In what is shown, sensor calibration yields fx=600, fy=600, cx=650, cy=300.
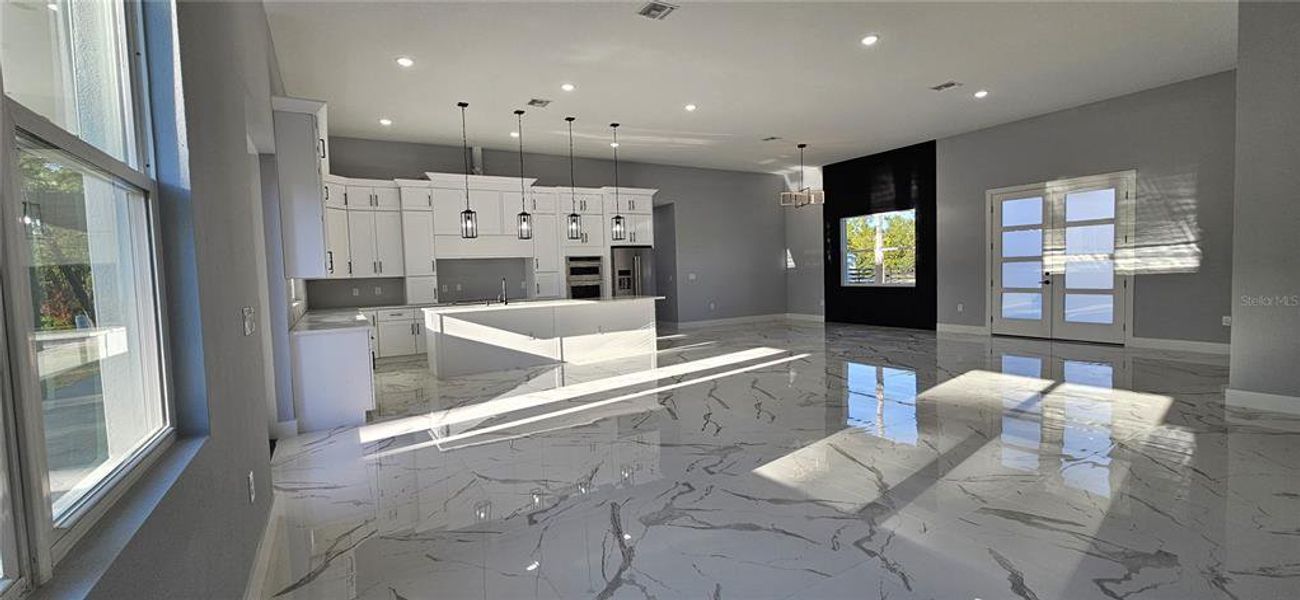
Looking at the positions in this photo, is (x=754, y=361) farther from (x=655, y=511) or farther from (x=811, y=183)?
(x=811, y=183)

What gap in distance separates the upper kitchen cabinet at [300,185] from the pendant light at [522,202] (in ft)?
8.00

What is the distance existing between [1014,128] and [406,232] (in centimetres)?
856

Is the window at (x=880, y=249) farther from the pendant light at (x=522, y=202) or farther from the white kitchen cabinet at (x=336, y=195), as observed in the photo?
the white kitchen cabinet at (x=336, y=195)

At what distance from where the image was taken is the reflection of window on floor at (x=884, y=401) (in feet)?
13.4

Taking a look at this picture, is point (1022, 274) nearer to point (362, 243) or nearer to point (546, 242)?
point (546, 242)

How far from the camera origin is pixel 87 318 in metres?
1.25

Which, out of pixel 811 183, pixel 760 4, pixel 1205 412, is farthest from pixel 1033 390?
pixel 811 183

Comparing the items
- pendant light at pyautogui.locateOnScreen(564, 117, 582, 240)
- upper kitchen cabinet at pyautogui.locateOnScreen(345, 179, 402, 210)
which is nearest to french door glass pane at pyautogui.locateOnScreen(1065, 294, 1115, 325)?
pendant light at pyautogui.locateOnScreen(564, 117, 582, 240)

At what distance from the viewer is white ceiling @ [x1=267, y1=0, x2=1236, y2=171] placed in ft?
15.3

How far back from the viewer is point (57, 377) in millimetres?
1098

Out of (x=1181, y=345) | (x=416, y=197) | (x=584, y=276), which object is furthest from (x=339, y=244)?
(x=1181, y=345)

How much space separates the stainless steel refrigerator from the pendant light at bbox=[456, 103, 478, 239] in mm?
2696

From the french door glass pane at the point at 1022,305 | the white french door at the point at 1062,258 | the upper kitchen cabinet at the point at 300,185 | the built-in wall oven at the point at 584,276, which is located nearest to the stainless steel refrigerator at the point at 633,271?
the built-in wall oven at the point at 584,276

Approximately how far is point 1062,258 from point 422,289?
872cm
